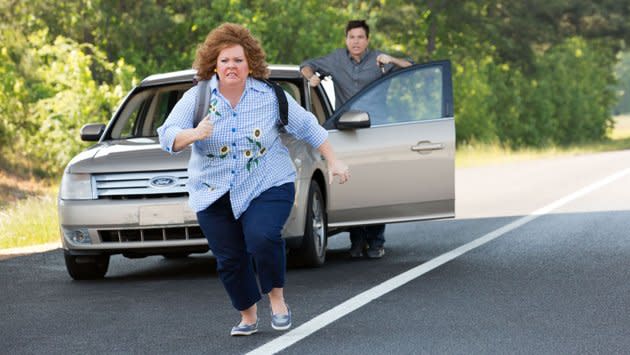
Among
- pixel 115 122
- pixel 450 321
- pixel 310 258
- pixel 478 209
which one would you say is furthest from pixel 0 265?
pixel 478 209

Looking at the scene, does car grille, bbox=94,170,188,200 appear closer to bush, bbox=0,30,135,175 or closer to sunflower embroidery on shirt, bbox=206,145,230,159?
sunflower embroidery on shirt, bbox=206,145,230,159

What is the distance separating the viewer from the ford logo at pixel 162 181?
10375 millimetres

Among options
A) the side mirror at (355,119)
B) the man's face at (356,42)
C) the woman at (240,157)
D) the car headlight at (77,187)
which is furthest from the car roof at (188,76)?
the woman at (240,157)

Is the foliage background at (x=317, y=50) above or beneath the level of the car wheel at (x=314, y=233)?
beneath

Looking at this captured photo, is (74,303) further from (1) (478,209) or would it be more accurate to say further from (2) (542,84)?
(2) (542,84)

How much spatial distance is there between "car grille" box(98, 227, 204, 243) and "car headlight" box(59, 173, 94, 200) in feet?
1.04

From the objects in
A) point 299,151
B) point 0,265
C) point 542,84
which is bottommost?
point 542,84

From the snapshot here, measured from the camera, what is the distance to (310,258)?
435 inches

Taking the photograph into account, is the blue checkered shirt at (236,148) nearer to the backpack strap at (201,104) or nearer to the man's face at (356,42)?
the backpack strap at (201,104)

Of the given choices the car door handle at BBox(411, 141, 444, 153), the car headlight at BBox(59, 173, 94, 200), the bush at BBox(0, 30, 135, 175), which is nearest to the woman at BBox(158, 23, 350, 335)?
the car headlight at BBox(59, 173, 94, 200)

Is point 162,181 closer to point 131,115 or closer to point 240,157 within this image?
point 131,115

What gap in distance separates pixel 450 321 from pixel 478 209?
1062 centimetres

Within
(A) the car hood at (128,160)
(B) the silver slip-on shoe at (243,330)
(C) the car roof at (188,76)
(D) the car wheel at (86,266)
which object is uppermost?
(C) the car roof at (188,76)

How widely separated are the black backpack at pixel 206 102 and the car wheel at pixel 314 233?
3.51 metres
